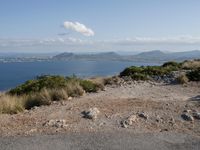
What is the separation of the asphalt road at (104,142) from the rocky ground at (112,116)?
43 centimetres

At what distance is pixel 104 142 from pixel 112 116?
7.46 feet

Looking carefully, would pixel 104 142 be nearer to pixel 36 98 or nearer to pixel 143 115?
pixel 143 115

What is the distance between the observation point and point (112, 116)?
32.4 feet

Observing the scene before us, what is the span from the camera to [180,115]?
10031 millimetres


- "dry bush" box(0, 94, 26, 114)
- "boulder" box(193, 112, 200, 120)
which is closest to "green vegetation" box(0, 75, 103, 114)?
"dry bush" box(0, 94, 26, 114)

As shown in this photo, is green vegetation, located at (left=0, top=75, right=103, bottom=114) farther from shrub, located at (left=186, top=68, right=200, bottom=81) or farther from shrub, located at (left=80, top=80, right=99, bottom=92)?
shrub, located at (left=186, top=68, right=200, bottom=81)

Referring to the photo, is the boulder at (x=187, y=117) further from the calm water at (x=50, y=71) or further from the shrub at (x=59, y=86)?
the calm water at (x=50, y=71)

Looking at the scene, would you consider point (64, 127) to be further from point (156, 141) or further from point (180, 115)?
point (180, 115)

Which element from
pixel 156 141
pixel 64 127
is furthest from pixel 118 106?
pixel 156 141

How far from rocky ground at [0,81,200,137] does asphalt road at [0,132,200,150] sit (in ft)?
1.40

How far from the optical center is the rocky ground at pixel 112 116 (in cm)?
883

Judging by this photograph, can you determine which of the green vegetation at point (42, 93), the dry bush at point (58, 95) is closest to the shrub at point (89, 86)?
the green vegetation at point (42, 93)

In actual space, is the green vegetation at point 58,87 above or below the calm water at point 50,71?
above

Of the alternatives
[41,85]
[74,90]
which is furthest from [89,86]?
[41,85]
